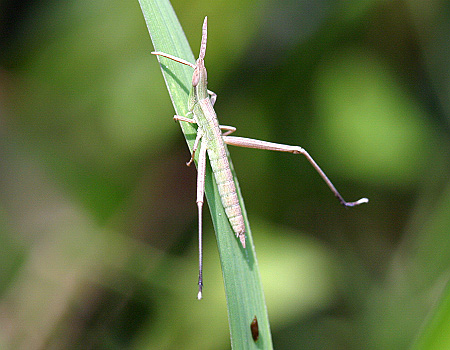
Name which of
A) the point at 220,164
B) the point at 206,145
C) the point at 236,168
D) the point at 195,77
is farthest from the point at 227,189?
the point at 236,168

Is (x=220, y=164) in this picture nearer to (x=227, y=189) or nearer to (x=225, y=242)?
(x=227, y=189)

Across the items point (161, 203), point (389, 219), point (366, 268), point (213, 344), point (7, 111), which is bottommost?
point (213, 344)

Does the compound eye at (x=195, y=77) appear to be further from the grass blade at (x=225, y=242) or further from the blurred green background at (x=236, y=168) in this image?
the blurred green background at (x=236, y=168)

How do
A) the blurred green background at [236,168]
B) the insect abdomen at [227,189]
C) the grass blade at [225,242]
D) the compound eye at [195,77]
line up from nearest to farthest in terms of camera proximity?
the grass blade at [225,242]
the insect abdomen at [227,189]
the compound eye at [195,77]
the blurred green background at [236,168]

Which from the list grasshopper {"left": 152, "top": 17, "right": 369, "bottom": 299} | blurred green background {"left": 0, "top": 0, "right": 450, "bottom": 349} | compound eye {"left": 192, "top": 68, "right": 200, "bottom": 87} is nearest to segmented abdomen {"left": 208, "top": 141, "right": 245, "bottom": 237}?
grasshopper {"left": 152, "top": 17, "right": 369, "bottom": 299}

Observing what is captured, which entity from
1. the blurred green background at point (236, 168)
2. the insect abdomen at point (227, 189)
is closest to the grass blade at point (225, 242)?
the insect abdomen at point (227, 189)

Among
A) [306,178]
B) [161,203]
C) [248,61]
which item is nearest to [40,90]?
[161,203]

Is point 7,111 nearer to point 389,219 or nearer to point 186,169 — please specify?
point 186,169
